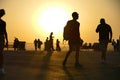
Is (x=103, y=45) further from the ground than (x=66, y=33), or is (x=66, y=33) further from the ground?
(x=66, y=33)

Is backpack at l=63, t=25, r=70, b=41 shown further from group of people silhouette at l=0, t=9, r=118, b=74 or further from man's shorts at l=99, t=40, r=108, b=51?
man's shorts at l=99, t=40, r=108, b=51

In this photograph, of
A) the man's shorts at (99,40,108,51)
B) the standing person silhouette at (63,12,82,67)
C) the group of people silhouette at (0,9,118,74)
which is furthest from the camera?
the man's shorts at (99,40,108,51)

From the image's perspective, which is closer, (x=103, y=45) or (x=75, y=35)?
(x=75, y=35)

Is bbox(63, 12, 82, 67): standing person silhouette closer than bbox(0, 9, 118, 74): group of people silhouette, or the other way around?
bbox(0, 9, 118, 74): group of people silhouette

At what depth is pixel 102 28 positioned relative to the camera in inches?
1003

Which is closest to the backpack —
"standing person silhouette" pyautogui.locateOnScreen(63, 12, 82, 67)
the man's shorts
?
"standing person silhouette" pyautogui.locateOnScreen(63, 12, 82, 67)

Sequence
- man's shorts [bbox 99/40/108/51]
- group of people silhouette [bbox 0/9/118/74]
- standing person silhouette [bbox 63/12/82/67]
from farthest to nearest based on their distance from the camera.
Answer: man's shorts [bbox 99/40/108/51] < standing person silhouette [bbox 63/12/82/67] < group of people silhouette [bbox 0/9/118/74]

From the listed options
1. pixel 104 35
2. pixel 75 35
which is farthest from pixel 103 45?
pixel 75 35

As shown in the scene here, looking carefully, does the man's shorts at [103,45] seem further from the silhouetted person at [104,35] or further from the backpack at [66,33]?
the backpack at [66,33]

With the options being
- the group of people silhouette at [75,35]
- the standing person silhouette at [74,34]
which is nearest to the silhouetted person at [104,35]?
the group of people silhouette at [75,35]

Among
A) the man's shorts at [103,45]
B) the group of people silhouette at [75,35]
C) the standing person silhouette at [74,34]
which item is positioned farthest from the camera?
the man's shorts at [103,45]

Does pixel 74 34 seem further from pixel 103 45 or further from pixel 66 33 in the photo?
pixel 103 45

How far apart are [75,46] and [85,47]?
5077cm

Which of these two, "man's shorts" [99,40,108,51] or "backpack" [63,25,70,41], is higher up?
"backpack" [63,25,70,41]
